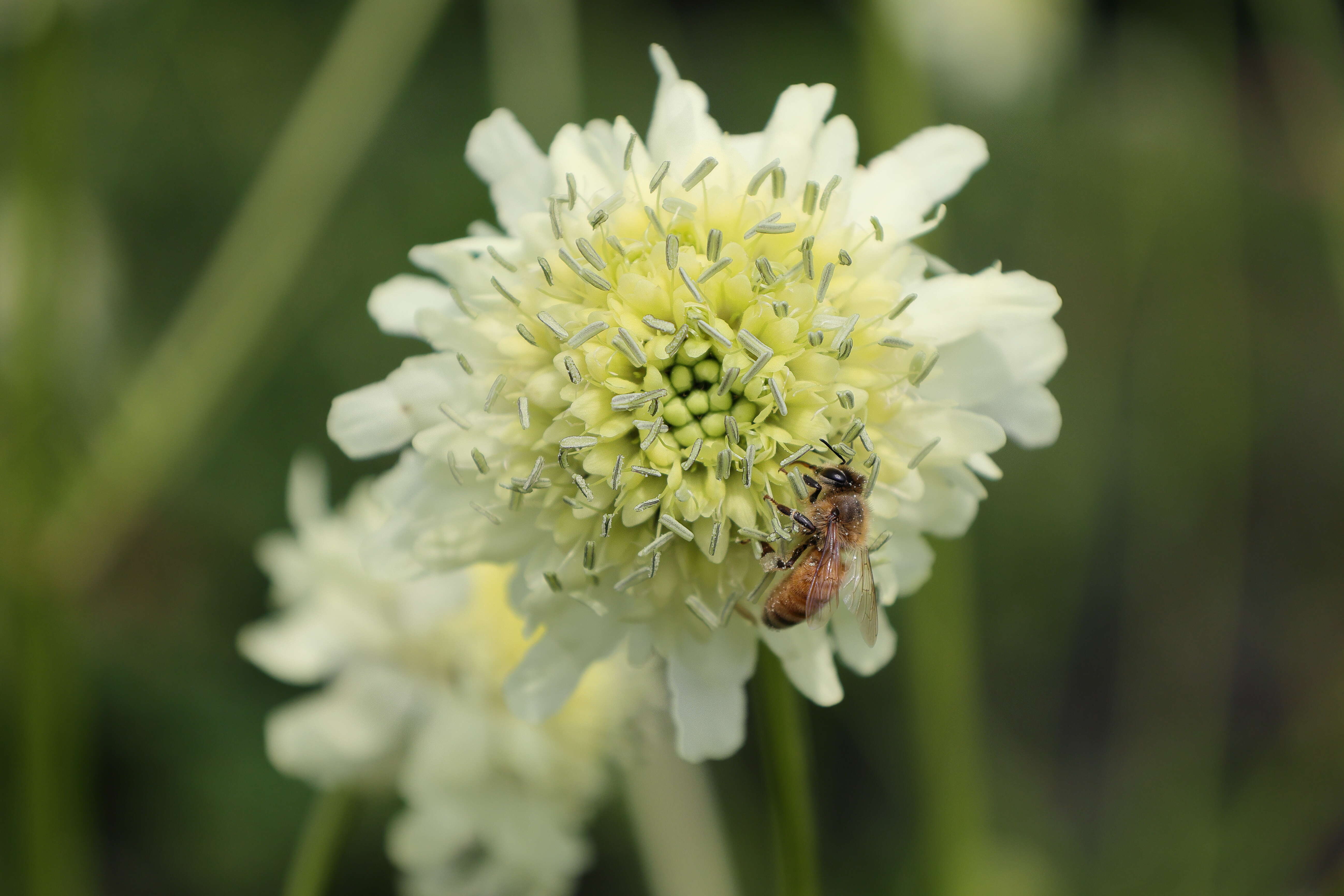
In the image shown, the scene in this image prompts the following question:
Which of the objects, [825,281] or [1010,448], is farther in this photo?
[1010,448]

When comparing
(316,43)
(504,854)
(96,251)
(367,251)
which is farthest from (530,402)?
(316,43)

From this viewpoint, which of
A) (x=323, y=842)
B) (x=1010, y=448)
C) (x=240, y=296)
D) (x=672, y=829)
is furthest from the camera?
(x=1010, y=448)

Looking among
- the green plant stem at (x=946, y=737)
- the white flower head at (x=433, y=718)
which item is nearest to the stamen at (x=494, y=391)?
the white flower head at (x=433, y=718)

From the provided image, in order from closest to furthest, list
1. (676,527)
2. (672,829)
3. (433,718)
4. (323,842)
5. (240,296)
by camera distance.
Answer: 1. (676,527)
2. (323,842)
3. (433,718)
4. (672,829)
5. (240,296)

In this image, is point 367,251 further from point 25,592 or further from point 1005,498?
point 1005,498

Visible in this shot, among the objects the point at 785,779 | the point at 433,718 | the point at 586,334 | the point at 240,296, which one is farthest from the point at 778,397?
the point at 240,296

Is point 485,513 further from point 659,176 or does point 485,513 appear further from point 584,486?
point 659,176
